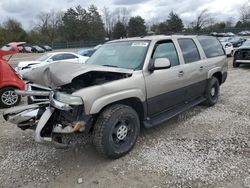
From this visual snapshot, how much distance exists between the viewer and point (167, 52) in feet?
16.1

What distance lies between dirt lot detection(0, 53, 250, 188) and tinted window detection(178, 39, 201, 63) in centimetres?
133

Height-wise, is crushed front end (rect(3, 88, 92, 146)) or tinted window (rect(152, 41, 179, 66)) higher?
tinted window (rect(152, 41, 179, 66))

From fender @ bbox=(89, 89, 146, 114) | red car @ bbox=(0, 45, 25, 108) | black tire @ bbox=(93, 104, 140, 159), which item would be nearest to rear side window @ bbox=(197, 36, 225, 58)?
fender @ bbox=(89, 89, 146, 114)

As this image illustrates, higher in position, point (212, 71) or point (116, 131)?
point (212, 71)

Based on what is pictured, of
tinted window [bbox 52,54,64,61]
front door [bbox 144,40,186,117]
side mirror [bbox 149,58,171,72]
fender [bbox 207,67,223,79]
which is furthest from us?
tinted window [bbox 52,54,64,61]

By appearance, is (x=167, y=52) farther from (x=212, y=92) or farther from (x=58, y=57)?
(x=58, y=57)

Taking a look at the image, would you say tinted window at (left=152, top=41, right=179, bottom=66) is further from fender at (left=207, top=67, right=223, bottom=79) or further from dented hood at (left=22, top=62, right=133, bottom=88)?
fender at (left=207, top=67, right=223, bottom=79)

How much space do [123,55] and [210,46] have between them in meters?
2.85

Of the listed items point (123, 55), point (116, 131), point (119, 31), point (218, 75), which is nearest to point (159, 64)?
point (123, 55)

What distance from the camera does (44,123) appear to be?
3.49m

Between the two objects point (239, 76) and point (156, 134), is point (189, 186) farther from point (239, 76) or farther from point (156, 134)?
point (239, 76)

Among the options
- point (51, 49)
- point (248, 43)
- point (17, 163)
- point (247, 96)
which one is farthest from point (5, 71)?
point (51, 49)

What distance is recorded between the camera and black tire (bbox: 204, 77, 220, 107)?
6.18 metres

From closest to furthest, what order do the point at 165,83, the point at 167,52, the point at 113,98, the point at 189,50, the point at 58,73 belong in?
the point at 58,73 < the point at 113,98 < the point at 165,83 < the point at 167,52 < the point at 189,50
